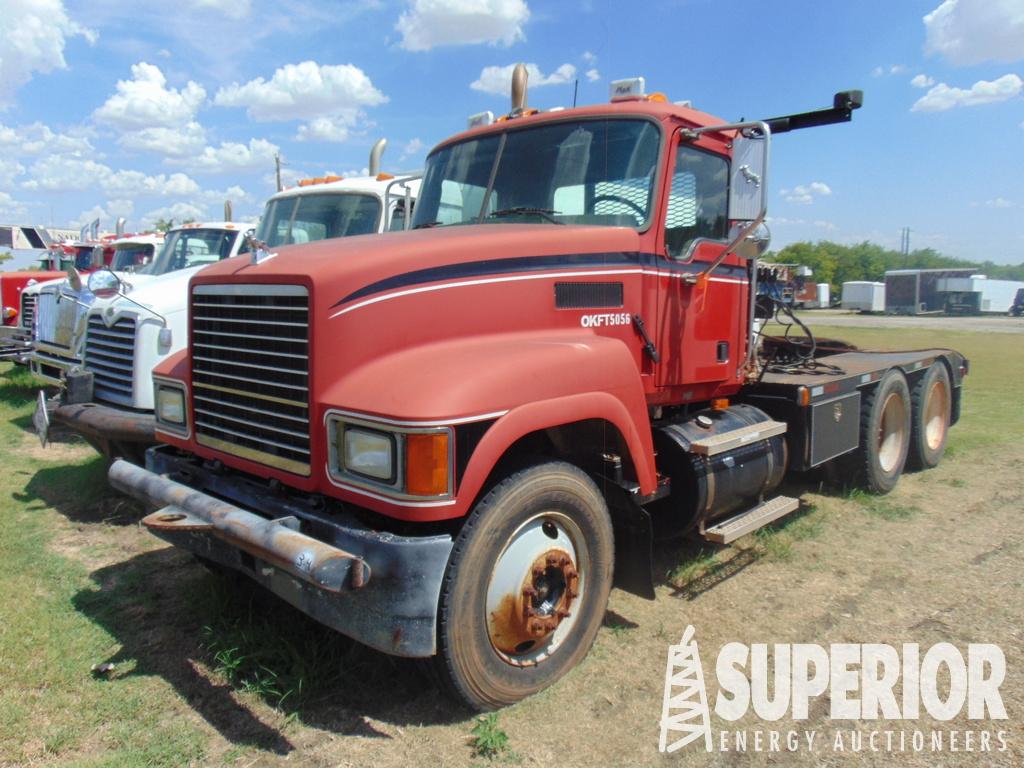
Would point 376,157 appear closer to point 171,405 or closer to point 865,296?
point 171,405

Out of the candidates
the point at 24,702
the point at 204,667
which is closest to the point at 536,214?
the point at 204,667

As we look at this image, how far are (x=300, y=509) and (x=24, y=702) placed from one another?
1.48m

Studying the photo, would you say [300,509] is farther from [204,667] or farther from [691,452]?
[691,452]

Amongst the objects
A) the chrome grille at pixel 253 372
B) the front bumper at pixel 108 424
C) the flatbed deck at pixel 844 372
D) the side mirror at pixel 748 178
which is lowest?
the front bumper at pixel 108 424

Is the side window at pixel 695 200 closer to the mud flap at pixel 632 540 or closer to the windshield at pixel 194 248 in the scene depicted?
the mud flap at pixel 632 540

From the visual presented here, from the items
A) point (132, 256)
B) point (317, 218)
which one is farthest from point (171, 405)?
point (132, 256)

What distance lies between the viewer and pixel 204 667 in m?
3.62

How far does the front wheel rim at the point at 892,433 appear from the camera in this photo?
6938mm

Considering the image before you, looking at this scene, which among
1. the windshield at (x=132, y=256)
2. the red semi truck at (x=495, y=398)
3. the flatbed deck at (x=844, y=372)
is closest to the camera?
the red semi truck at (x=495, y=398)

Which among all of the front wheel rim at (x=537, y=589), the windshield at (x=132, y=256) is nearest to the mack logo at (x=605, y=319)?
the front wheel rim at (x=537, y=589)

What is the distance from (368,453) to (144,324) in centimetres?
400

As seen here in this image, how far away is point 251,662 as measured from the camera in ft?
11.8

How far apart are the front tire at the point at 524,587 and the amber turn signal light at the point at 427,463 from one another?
306 millimetres

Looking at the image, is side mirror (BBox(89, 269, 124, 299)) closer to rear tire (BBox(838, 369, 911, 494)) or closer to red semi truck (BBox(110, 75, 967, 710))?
red semi truck (BBox(110, 75, 967, 710))
